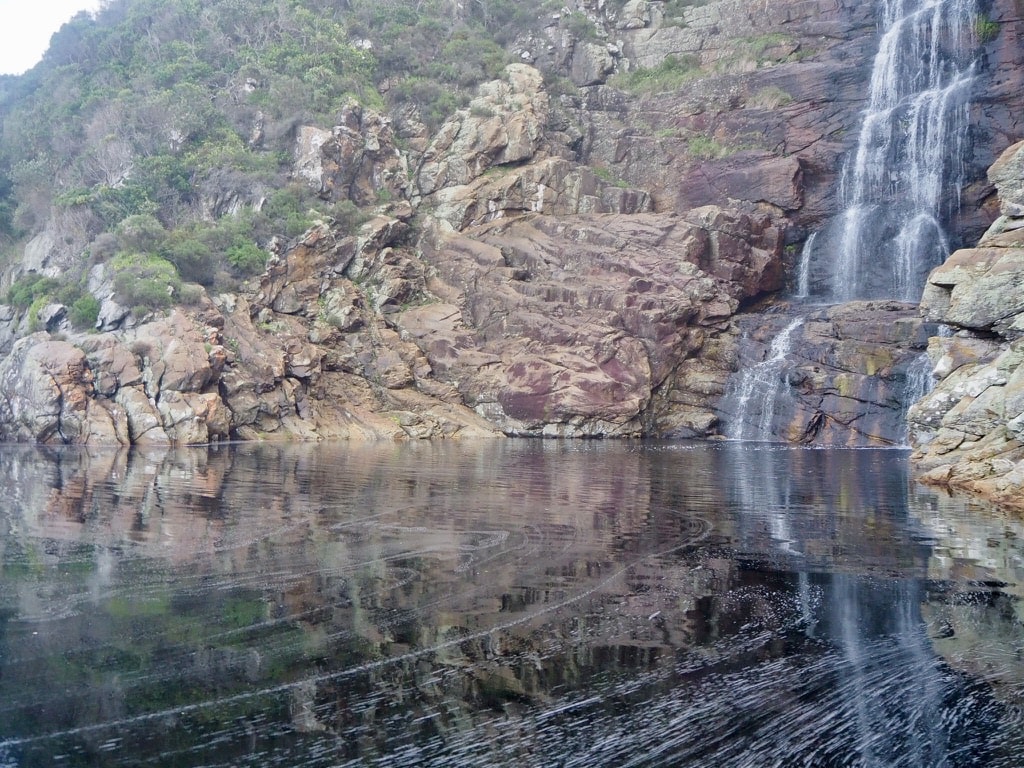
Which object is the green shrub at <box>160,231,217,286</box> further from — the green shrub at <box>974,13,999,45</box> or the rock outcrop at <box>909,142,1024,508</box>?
the green shrub at <box>974,13,999,45</box>

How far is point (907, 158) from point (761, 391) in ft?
59.8

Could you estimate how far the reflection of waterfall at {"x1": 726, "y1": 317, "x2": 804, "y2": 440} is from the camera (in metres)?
45.7

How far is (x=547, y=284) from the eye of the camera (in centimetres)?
5109

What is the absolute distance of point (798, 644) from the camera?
8859 millimetres

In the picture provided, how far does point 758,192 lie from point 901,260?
9579 mm

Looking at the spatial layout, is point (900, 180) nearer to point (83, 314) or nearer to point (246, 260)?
point (246, 260)

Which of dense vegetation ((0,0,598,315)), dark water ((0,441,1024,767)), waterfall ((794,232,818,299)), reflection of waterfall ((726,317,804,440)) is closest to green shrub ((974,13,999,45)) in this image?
waterfall ((794,232,818,299))

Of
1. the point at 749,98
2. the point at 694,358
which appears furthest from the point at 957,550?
the point at 749,98

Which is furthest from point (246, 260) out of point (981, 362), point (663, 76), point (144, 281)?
point (981, 362)

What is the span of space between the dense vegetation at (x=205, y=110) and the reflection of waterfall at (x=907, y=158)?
1086 inches

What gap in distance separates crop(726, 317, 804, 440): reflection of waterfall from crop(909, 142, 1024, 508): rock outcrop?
12413mm

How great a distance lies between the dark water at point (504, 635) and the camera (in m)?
6.36

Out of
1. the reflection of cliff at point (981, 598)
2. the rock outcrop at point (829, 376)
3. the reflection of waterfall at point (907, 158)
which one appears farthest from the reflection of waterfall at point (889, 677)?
the reflection of waterfall at point (907, 158)

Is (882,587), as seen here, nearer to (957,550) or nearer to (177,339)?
(957,550)
